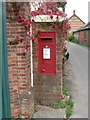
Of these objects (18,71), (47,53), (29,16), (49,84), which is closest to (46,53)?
(47,53)

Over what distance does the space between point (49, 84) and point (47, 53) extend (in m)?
0.79

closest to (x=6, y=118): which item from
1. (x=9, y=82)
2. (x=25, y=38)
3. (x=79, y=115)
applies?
(x=9, y=82)

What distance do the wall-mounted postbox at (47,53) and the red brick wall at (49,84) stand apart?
0.27 feet

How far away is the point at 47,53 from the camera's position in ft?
16.5

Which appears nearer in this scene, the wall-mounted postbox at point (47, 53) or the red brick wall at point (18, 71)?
the red brick wall at point (18, 71)

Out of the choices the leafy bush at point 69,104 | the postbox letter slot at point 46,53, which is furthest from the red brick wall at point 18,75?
the leafy bush at point 69,104

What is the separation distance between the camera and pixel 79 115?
485 centimetres

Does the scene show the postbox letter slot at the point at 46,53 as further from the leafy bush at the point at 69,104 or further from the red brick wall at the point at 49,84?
the leafy bush at the point at 69,104

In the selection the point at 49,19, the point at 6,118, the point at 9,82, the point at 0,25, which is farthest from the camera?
the point at 49,19

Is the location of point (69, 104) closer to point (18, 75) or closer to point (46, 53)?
point (46, 53)

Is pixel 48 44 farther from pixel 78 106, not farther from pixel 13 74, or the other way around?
pixel 78 106

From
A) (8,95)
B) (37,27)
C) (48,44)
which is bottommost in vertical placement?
(8,95)

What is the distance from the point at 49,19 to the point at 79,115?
93.2 inches

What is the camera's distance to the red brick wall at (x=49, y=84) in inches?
201
